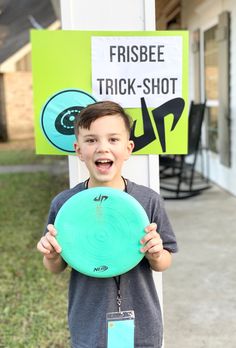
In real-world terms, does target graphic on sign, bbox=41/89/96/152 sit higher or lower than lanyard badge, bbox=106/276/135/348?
higher

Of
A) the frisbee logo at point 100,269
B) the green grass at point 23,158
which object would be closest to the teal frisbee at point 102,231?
the frisbee logo at point 100,269

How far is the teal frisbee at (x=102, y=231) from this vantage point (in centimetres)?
126

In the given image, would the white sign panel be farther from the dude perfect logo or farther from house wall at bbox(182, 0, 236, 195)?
house wall at bbox(182, 0, 236, 195)

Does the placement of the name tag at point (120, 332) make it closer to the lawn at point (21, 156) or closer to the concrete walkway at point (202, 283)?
the concrete walkway at point (202, 283)

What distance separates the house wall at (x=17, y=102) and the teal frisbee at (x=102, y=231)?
15704 mm

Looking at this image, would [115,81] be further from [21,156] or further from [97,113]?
[21,156]

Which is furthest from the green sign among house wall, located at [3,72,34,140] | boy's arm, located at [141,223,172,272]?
house wall, located at [3,72,34,140]

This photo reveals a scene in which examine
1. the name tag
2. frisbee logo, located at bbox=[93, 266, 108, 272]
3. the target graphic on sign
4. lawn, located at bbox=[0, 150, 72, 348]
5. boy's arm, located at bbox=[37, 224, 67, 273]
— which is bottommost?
lawn, located at bbox=[0, 150, 72, 348]

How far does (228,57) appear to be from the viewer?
19.1ft

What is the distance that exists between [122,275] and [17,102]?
52.3 feet

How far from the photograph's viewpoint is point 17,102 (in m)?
16.6

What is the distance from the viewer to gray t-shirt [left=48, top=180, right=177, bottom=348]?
1.38 meters

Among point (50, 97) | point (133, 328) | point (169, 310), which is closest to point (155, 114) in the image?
point (50, 97)

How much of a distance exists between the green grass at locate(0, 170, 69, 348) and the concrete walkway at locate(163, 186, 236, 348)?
0.68 m
